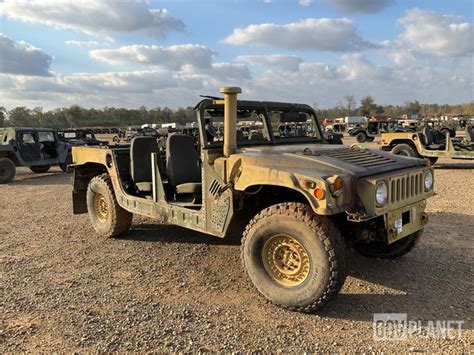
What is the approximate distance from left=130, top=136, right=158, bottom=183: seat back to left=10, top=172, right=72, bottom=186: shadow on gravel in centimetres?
726

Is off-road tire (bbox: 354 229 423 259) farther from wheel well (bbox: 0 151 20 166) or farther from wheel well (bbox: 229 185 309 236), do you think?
wheel well (bbox: 0 151 20 166)

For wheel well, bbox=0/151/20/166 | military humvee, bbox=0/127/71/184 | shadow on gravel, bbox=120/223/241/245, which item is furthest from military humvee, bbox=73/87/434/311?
wheel well, bbox=0/151/20/166

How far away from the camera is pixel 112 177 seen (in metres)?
5.73

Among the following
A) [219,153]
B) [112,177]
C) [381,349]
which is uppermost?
[219,153]

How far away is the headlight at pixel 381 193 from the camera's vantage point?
A: 3.46 meters

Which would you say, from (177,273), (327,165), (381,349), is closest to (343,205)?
(327,165)

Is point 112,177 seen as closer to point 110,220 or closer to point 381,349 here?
point 110,220

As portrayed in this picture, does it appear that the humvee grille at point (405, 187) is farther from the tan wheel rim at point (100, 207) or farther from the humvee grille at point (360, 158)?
the tan wheel rim at point (100, 207)

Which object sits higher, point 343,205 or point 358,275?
point 343,205

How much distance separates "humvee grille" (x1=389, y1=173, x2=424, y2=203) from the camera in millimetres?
3659

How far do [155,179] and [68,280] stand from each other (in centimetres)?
145

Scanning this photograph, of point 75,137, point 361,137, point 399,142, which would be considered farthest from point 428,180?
point 361,137

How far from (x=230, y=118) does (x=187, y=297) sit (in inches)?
68.5

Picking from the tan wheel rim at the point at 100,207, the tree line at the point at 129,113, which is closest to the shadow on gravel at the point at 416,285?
the tan wheel rim at the point at 100,207
